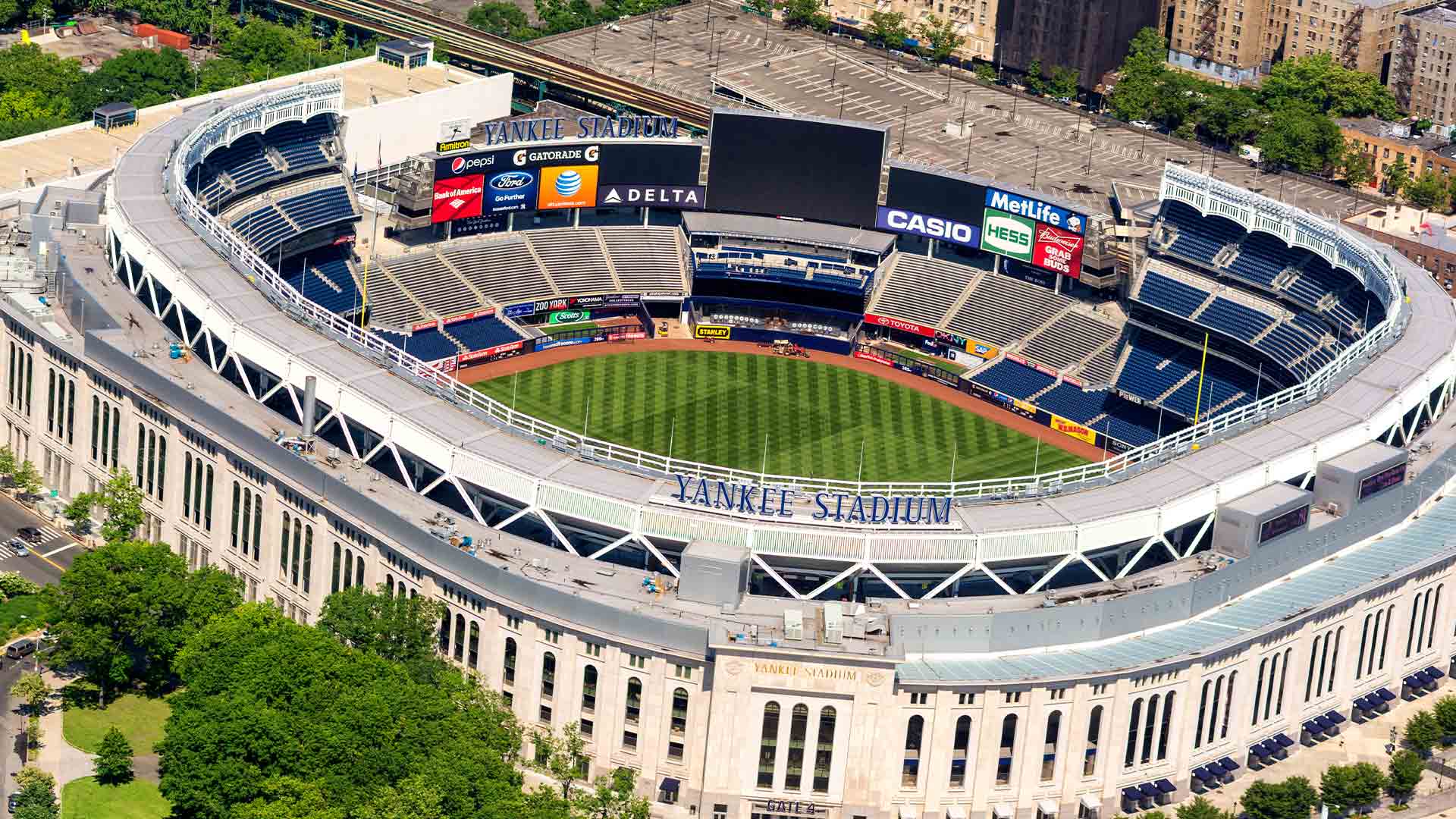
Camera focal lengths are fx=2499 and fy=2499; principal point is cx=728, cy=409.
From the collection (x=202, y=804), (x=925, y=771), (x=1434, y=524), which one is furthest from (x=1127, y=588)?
(x=202, y=804)

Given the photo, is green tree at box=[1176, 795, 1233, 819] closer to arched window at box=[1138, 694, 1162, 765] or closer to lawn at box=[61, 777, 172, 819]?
arched window at box=[1138, 694, 1162, 765]

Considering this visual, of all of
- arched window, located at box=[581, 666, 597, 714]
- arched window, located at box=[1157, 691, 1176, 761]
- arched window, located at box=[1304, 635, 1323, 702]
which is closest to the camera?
arched window, located at box=[581, 666, 597, 714]

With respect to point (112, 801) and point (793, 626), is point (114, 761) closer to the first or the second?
point (112, 801)

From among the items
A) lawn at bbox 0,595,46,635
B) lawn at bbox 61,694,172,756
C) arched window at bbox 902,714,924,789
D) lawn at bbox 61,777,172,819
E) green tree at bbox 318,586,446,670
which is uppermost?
green tree at bbox 318,586,446,670

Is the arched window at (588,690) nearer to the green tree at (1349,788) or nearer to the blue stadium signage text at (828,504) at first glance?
the blue stadium signage text at (828,504)

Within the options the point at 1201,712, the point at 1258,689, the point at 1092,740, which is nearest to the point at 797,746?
the point at 1092,740

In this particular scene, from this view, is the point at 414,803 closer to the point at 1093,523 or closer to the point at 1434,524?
the point at 1093,523

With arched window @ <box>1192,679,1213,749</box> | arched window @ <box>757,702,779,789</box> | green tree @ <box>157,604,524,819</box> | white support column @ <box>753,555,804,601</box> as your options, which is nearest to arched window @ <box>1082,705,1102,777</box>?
arched window @ <box>1192,679,1213,749</box>
